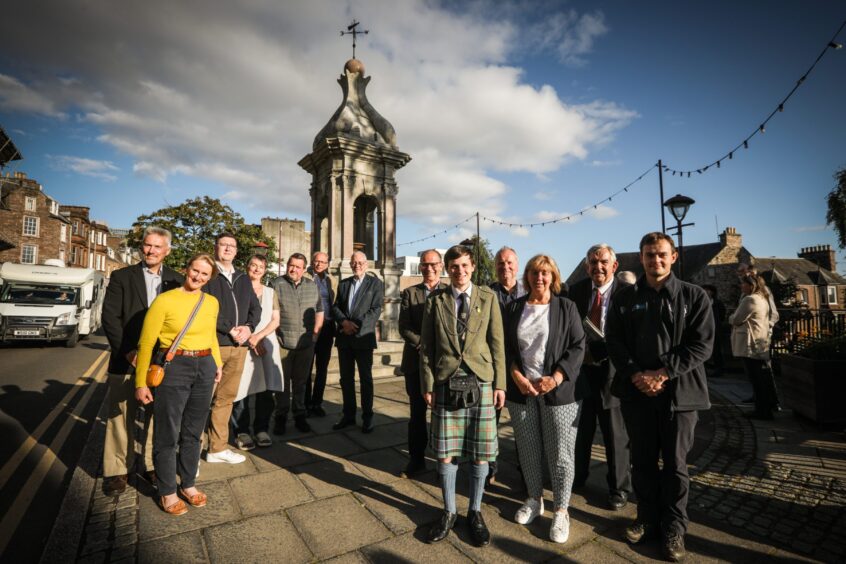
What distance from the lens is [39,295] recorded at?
13633 mm

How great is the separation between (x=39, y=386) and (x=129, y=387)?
674 centimetres

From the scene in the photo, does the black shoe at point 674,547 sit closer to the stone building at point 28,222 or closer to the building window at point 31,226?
the stone building at point 28,222

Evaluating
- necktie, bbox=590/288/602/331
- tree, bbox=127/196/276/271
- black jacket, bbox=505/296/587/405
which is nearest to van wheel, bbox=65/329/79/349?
tree, bbox=127/196/276/271

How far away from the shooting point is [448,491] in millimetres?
2699

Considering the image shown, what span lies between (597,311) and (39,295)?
A: 1834 cm

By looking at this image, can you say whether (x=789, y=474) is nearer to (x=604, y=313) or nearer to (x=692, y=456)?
(x=692, y=456)

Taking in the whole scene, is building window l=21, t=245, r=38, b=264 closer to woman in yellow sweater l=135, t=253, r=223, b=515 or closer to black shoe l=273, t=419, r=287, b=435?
black shoe l=273, t=419, r=287, b=435

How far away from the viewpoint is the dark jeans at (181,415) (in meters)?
2.87

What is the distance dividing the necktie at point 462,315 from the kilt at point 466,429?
0.36m

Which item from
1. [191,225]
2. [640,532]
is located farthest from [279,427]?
[191,225]

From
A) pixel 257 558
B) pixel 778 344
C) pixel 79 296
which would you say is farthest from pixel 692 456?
pixel 79 296

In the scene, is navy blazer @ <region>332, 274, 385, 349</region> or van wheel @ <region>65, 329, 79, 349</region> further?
van wheel @ <region>65, 329, 79, 349</region>

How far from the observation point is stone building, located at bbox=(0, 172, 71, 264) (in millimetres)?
35938

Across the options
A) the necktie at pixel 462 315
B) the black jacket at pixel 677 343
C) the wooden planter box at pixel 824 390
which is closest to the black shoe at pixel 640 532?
the black jacket at pixel 677 343
